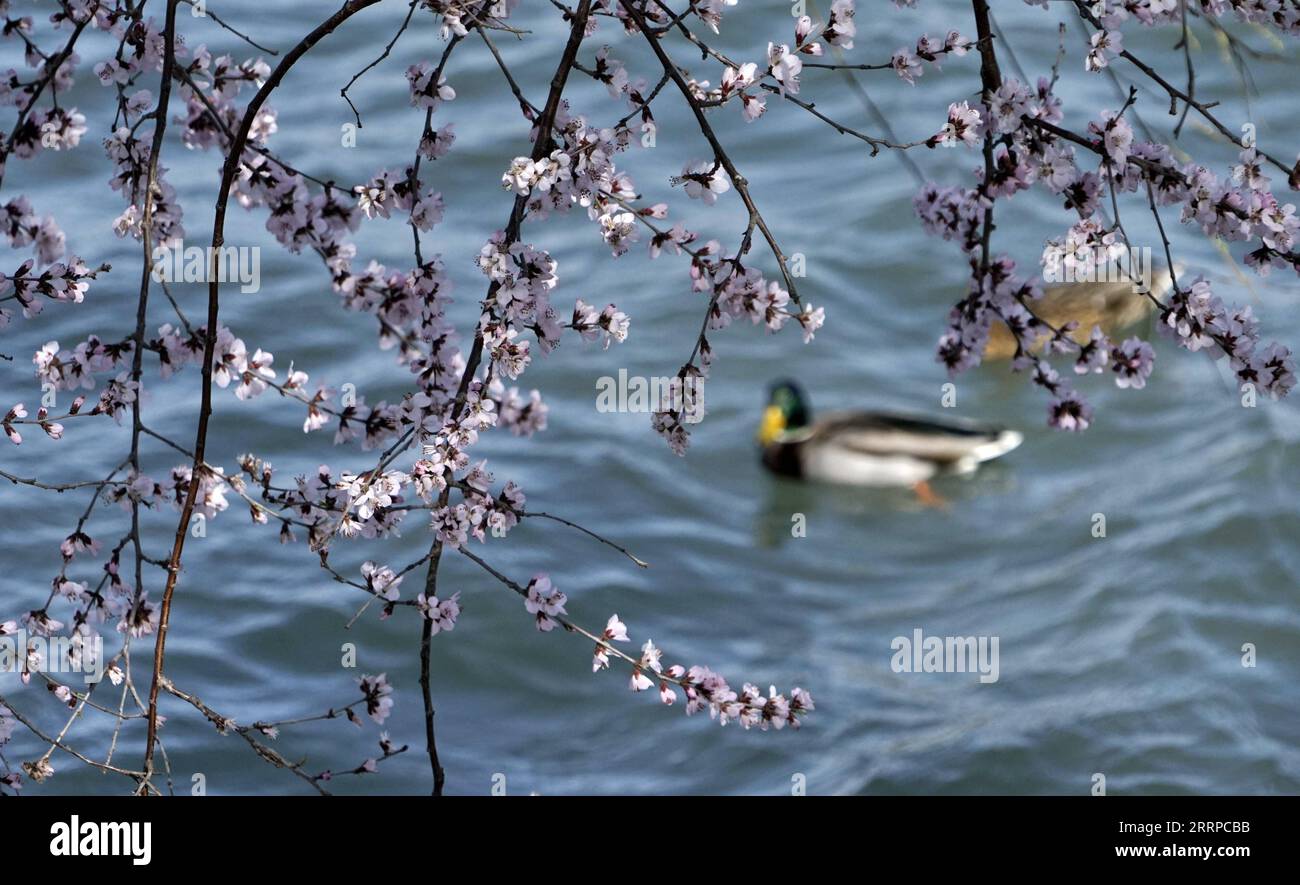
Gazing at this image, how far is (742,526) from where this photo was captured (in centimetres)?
876

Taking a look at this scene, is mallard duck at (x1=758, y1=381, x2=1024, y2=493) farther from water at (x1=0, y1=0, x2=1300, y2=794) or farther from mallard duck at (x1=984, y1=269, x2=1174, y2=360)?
mallard duck at (x1=984, y1=269, x2=1174, y2=360)

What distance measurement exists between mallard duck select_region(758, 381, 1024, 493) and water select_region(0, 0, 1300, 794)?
149 mm

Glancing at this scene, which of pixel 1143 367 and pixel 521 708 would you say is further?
pixel 521 708

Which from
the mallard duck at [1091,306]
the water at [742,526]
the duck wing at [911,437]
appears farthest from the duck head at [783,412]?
the mallard duck at [1091,306]

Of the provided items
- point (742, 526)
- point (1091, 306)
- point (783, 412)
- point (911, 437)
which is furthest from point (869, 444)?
point (1091, 306)

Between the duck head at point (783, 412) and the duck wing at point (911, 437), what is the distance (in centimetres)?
11

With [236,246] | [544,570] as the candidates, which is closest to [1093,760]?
[544,570]

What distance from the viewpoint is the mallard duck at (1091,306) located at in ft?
32.3

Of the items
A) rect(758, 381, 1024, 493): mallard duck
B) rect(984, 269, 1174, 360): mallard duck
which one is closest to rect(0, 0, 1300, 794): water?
rect(758, 381, 1024, 493): mallard duck

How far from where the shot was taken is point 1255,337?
10.4 ft

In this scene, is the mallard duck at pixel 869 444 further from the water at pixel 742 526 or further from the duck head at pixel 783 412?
the water at pixel 742 526

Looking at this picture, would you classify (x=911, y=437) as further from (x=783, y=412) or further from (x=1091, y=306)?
(x=1091, y=306)

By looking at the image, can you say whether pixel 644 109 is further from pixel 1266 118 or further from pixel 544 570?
pixel 1266 118

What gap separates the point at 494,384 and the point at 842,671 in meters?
4.71
